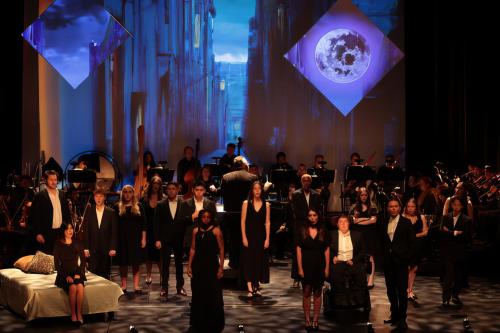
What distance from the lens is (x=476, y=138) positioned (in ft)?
54.0

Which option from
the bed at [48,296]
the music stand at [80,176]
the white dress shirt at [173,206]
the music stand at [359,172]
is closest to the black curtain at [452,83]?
the music stand at [359,172]

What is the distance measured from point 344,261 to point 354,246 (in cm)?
23

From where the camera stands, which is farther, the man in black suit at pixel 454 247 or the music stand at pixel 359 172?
the music stand at pixel 359 172

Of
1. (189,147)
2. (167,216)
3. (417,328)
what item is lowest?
(417,328)

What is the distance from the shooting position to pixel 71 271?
8.64 meters

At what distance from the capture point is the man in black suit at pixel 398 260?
8594 millimetres

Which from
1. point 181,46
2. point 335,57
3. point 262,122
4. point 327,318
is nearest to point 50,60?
point 181,46

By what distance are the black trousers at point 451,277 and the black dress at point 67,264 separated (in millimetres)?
4398

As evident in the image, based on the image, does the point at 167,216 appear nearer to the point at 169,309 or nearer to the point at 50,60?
the point at 169,309

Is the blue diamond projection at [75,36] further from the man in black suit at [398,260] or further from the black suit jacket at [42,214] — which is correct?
the man in black suit at [398,260]

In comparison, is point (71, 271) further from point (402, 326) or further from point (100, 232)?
point (402, 326)

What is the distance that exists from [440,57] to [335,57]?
2.31m

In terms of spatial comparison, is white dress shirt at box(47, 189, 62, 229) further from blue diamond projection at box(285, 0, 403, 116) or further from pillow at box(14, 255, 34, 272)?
blue diamond projection at box(285, 0, 403, 116)

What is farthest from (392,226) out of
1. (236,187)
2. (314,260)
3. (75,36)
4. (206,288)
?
(75,36)
